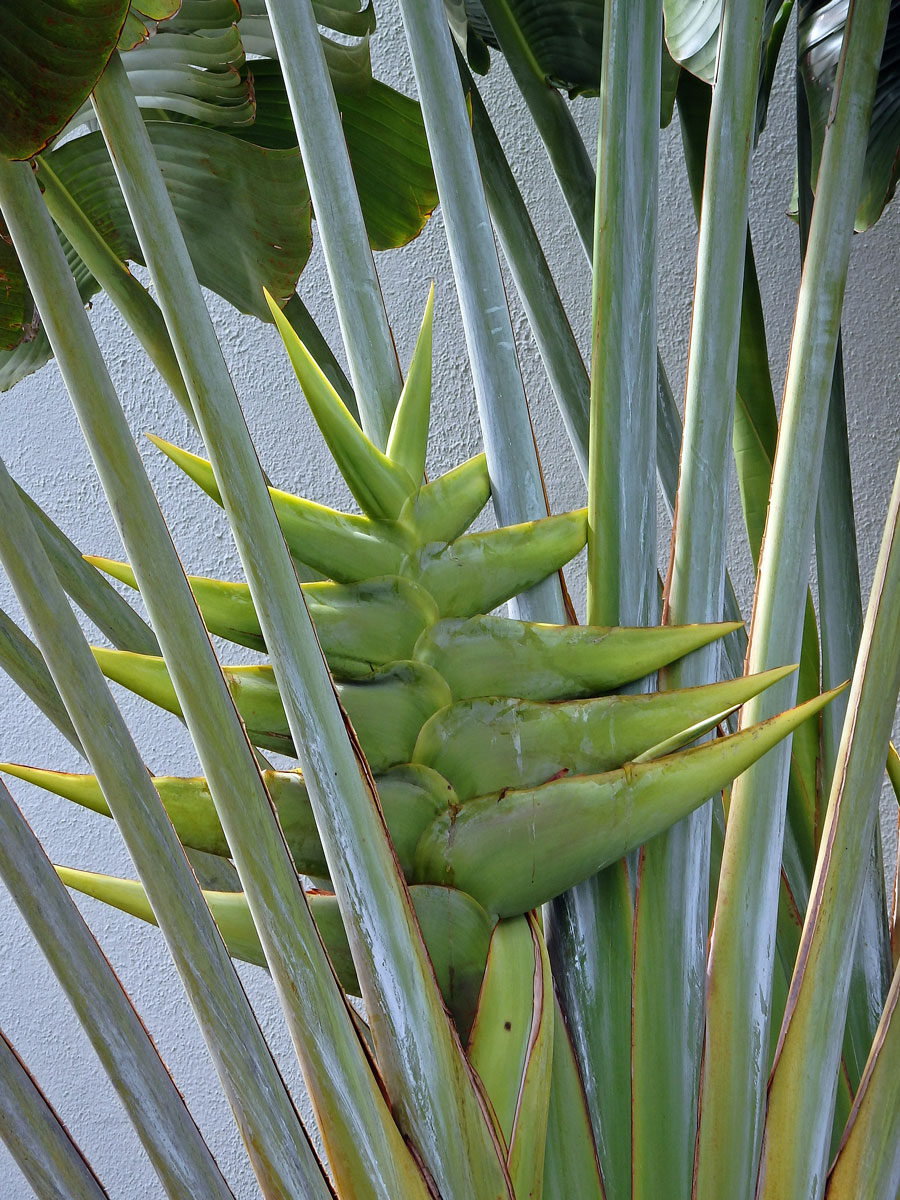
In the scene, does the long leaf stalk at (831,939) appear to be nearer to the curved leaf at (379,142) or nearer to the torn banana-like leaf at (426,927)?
the torn banana-like leaf at (426,927)

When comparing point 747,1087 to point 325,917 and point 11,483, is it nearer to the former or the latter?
point 325,917

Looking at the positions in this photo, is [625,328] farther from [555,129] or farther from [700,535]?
[555,129]

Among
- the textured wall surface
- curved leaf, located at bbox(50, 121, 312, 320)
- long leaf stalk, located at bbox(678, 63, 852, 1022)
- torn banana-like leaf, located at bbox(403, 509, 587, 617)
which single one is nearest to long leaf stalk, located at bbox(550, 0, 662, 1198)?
torn banana-like leaf, located at bbox(403, 509, 587, 617)

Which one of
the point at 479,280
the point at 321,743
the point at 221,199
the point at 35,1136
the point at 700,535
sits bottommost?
the point at 35,1136

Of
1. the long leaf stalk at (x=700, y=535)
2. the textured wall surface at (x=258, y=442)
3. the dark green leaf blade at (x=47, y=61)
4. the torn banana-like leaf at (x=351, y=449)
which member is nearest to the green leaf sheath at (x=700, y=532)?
the long leaf stalk at (x=700, y=535)

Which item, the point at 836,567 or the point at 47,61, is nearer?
the point at 47,61

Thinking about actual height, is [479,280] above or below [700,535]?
above

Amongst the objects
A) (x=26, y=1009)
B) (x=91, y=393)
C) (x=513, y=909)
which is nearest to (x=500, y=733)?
(x=513, y=909)

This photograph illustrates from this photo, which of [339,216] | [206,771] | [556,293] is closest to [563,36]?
[556,293]
